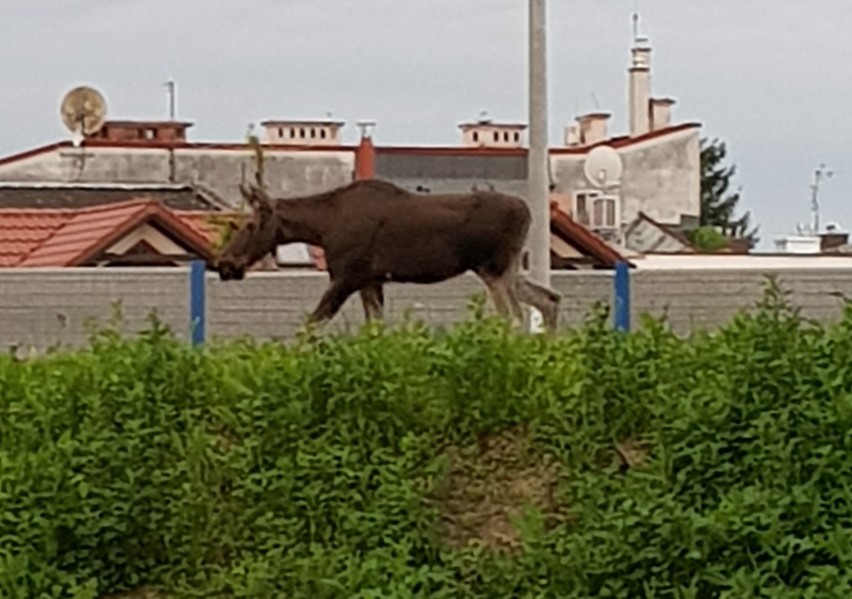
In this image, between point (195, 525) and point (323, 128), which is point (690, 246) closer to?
point (323, 128)

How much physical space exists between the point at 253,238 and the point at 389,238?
89 centimetres

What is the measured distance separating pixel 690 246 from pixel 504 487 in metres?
34.6

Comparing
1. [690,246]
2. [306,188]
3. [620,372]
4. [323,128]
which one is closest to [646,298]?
[620,372]

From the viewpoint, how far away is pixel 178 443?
25.9 feet

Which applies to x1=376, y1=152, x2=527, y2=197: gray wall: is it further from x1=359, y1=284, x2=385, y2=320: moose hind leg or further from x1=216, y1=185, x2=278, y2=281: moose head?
x1=359, y1=284, x2=385, y2=320: moose hind leg

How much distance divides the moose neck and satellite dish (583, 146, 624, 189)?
2228 cm

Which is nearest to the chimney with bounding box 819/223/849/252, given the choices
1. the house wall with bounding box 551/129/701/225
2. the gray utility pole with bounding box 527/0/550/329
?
the house wall with bounding box 551/129/701/225

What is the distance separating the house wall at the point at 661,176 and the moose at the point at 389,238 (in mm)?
28243

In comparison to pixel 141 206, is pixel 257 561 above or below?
below

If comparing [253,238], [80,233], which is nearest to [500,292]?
[253,238]

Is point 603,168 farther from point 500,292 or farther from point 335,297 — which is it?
point 335,297

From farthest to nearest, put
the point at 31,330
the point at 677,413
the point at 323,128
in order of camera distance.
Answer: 1. the point at 323,128
2. the point at 31,330
3. the point at 677,413

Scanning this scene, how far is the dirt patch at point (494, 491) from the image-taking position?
7531 mm

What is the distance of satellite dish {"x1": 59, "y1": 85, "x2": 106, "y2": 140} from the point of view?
3675 cm
